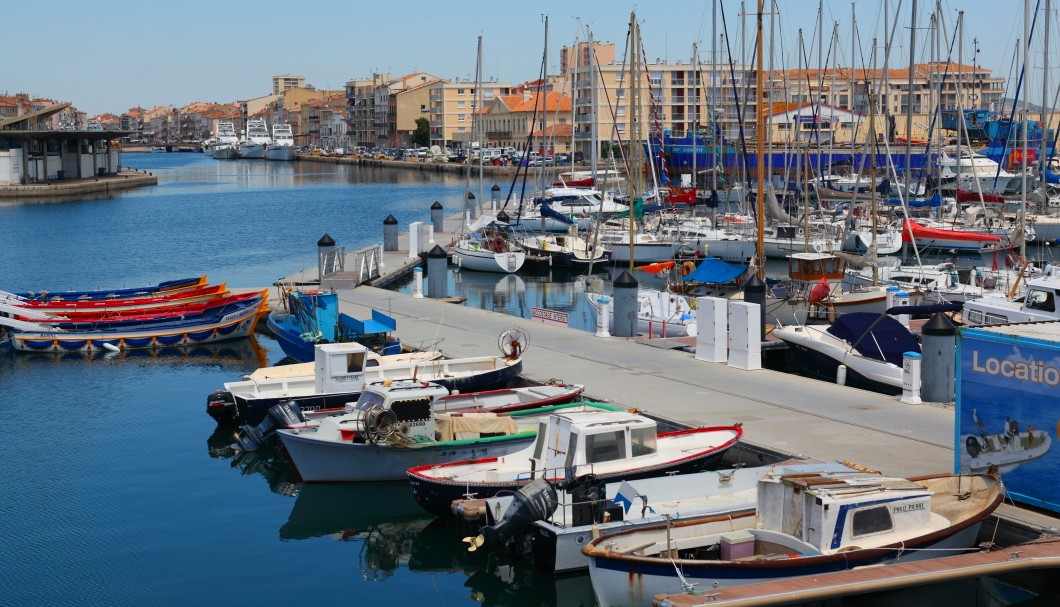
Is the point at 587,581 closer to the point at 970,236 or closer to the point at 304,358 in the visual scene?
the point at 304,358

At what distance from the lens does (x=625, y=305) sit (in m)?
29.0

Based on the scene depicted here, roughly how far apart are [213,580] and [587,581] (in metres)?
5.18

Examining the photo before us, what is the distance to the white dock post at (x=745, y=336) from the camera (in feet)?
81.1

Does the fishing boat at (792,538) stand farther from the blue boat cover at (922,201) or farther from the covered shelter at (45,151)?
the covered shelter at (45,151)

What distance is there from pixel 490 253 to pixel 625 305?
22.4m

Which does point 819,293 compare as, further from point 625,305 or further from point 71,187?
point 71,187

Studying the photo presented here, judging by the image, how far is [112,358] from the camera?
3256cm

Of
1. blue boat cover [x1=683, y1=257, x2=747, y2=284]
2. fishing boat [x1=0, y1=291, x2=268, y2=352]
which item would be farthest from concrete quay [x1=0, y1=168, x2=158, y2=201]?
blue boat cover [x1=683, y1=257, x2=747, y2=284]

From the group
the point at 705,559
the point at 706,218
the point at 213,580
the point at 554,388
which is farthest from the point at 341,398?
the point at 706,218

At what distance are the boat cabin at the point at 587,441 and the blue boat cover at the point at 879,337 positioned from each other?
9268 mm

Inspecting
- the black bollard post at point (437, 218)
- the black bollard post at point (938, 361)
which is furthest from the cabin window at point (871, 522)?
the black bollard post at point (437, 218)

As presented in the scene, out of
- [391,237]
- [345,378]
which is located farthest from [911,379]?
[391,237]

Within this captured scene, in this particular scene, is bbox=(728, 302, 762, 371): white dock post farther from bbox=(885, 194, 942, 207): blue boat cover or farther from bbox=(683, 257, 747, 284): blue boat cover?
bbox=(885, 194, 942, 207): blue boat cover

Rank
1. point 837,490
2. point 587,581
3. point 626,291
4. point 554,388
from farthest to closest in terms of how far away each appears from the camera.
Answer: point 626,291 < point 554,388 < point 587,581 < point 837,490
